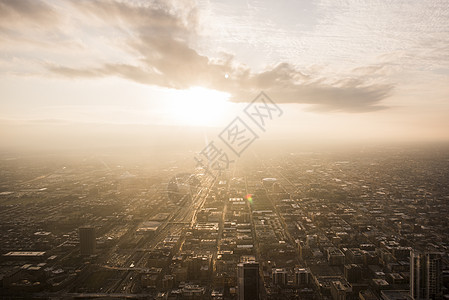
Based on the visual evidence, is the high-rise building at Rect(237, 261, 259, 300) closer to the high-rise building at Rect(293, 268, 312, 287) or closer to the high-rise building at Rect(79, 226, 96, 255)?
the high-rise building at Rect(293, 268, 312, 287)

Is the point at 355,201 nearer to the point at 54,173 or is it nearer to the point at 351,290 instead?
the point at 351,290

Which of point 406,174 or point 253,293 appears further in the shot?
point 406,174

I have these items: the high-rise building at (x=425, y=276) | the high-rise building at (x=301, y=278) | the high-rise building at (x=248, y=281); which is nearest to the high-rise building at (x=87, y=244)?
the high-rise building at (x=248, y=281)

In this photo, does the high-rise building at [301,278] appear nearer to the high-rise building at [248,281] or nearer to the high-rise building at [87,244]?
the high-rise building at [248,281]

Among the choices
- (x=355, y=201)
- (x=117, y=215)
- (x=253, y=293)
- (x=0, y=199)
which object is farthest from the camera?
(x=0, y=199)

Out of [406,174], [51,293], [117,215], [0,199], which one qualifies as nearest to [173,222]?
[117,215]
